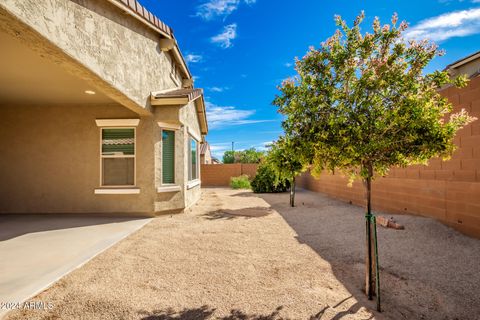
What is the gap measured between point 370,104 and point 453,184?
4552 millimetres

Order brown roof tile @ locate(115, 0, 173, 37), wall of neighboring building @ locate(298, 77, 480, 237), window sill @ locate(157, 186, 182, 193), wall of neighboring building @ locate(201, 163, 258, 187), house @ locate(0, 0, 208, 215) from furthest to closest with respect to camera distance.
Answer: wall of neighboring building @ locate(201, 163, 258, 187), window sill @ locate(157, 186, 182, 193), house @ locate(0, 0, 208, 215), brown roof tile @ locate(115, 0, 173, 37), wall of neighboring building @ locate(298, 77, 480, 237)

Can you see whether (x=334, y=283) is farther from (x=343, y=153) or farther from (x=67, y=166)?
(x=67, y=166)

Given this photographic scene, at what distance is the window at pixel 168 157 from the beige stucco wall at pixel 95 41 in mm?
1101

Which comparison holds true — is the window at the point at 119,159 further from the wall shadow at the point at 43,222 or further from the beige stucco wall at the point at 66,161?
the wall shadow at the point at 43,222

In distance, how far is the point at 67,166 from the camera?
A: 8391mm

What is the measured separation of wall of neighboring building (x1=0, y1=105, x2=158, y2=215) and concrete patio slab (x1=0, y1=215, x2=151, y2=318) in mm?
480

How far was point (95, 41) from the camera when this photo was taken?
4957mm

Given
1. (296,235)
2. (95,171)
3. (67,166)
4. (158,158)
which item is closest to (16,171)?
(67,166)

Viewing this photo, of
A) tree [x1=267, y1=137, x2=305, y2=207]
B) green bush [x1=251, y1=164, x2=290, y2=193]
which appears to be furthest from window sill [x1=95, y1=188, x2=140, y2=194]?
green bush [x1=251, y1=164, x2=290, y2=193]

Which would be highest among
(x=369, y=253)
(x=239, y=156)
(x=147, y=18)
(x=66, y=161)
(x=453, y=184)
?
(x=147, y=18)

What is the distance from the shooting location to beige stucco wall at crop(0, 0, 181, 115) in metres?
3.36

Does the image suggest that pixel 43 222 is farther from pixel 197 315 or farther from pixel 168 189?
pixel 197 315

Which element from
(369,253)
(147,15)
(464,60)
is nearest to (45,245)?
(369,253)

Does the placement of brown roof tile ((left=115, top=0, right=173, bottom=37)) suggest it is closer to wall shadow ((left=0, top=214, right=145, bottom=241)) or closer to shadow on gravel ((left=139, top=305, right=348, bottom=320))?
wall shadow ((left=0, top=214, right=145, bottom=241))
